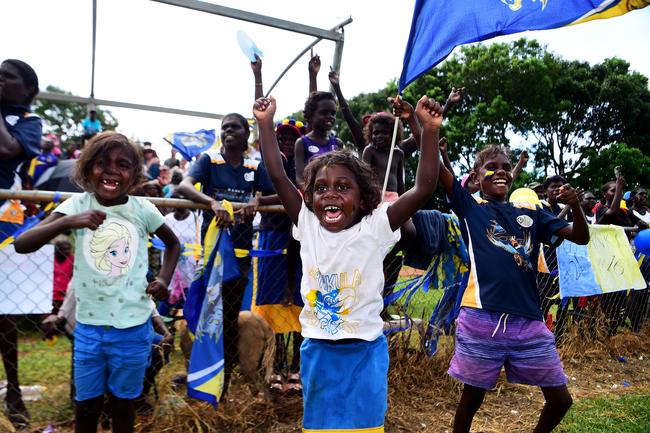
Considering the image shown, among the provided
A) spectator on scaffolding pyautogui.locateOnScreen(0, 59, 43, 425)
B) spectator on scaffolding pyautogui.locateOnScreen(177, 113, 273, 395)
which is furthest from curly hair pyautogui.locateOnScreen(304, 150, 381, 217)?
spectator on scaffolding pyautogui.locateOnScreen(0, 59, 43, 425)

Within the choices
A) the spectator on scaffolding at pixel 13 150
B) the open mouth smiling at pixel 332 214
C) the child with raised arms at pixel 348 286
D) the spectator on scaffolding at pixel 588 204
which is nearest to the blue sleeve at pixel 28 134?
the spectator on scaffolding at pixel 13 150

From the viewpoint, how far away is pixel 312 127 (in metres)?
4.19

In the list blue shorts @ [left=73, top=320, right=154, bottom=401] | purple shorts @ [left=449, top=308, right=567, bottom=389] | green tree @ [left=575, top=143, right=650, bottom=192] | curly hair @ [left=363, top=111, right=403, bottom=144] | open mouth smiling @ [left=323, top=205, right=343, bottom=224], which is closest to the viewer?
open mouth smiling @ [left=323, top=205, right=343, bottom=224]

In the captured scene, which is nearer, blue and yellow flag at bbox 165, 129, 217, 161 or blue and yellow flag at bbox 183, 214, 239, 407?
blue and yellow flag at bbox 183, 214, 239, 407

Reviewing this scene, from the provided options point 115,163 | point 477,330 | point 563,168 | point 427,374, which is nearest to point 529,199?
point 477,330

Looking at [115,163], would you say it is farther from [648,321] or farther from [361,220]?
[648,321]

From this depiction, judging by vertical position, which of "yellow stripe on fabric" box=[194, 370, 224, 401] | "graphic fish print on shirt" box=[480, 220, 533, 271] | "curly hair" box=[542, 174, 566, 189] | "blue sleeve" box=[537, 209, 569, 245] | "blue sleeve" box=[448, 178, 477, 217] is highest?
"curly hair" box=[542, 174, 566, 189]

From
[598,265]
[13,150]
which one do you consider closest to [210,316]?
[13,150]

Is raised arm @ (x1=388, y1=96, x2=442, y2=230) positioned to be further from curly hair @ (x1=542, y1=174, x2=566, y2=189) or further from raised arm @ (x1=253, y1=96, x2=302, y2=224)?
curly hair @ (x1=542, y1=174, x2=566, y2=189)

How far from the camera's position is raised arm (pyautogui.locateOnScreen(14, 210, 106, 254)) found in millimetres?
2229

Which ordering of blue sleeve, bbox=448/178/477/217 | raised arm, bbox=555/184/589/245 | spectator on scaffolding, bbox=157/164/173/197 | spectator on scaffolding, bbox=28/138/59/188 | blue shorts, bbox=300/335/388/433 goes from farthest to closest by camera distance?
spectator on scaffolding, bbox=157/164/173/197
spectator on scaffolding, bbox=28/138/59/188
blue sleeve, bbox=448/178/477/217
raised arm, bbox=555/184/589/245
blue shorts, bbox=300/335/388/433

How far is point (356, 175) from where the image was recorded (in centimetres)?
228

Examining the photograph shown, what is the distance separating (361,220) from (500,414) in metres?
2.50

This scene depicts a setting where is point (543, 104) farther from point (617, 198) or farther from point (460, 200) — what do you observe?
point (460, 200)
